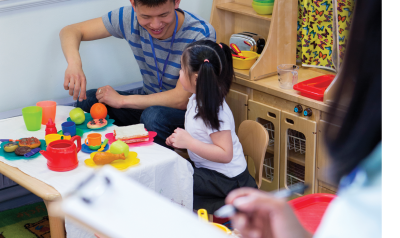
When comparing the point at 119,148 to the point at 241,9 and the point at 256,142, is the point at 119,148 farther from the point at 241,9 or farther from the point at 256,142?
the point at 241,9

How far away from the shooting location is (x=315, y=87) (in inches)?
79.2

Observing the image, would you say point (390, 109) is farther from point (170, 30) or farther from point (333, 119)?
point (170, 30)

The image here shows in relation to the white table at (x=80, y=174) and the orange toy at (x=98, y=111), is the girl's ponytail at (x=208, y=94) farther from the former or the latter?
the orange toy at (x=98, y=111)

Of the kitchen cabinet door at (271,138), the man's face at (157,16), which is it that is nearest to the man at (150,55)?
the man's face at (157,16)

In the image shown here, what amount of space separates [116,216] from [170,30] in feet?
5.05

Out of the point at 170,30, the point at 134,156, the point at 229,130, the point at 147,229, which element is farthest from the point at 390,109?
the point at 170,30

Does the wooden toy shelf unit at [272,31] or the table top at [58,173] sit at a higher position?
the wooden toy shelf unit at [272,31]

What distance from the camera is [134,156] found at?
4.81 feet

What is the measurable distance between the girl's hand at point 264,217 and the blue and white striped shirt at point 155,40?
151cm

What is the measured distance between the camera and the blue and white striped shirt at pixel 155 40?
201 cm

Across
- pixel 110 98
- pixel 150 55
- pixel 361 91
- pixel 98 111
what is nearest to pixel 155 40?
pixel 150 55

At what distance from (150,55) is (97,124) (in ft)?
1.79

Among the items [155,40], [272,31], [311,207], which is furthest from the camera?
[272,31]

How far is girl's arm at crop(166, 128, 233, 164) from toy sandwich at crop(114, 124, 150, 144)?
124 millimetres
